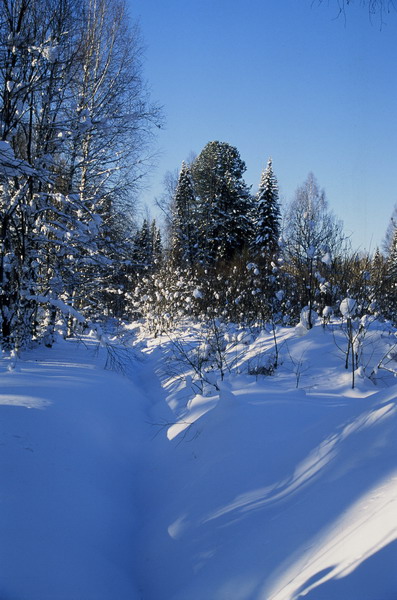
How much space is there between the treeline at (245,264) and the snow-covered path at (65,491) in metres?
4.64

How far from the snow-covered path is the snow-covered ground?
0.03 feet

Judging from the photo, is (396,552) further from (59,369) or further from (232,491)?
(59,369)

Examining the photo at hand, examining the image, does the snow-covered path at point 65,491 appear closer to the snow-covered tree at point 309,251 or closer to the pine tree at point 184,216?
the snow-covered tree at point 309,251

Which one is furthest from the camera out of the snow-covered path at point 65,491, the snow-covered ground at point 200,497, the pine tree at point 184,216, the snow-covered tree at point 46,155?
the pine tree at point 184,216

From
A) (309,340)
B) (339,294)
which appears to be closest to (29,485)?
(309,340)

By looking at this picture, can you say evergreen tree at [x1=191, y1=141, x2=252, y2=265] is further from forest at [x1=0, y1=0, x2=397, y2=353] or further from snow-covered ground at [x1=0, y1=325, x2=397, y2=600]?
snow-covered ground at [x1=0, y1=325, x2=397, y2=600]

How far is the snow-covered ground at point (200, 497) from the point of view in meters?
1.93

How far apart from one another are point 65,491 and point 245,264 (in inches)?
Result: 485

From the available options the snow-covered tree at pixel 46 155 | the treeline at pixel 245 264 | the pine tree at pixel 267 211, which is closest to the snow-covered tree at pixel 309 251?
the treeline at pixel 245 264

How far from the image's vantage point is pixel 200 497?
309 cm

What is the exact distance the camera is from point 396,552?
156cm

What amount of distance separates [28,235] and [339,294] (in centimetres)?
738

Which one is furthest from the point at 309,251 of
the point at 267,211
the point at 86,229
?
the point at 267,211

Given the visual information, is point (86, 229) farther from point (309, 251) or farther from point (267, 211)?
point (267, 211)
